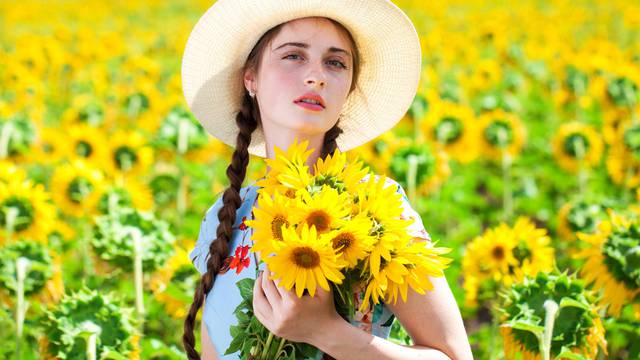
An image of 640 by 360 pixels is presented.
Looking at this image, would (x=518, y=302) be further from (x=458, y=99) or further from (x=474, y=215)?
(x=458, y=99)

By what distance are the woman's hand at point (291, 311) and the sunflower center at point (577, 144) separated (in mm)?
3223

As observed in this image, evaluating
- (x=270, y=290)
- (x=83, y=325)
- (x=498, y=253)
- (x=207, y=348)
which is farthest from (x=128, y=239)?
(x=270, y=290)

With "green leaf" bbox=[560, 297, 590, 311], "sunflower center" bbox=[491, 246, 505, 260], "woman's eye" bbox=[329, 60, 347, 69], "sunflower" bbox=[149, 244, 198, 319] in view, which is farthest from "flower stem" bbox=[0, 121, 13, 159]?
"green leaf" bbox=[560, 297, 590, 311]

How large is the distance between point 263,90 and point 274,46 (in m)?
0.11

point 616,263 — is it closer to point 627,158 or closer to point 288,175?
point 288,175

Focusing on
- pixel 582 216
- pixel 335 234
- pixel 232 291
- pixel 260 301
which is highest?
pixel 335 234

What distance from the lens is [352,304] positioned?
1446 millimetres

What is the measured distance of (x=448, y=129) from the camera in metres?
4.39

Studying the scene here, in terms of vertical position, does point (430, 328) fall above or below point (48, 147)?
above

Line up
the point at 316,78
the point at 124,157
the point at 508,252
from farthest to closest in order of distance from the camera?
the point at 124,157 < the point at 508,252 < the point at 316,78

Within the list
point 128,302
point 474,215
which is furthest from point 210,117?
point 474,215

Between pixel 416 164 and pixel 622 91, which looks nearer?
pixel 416 164

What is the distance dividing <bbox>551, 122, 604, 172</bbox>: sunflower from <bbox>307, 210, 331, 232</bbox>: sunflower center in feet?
11.1

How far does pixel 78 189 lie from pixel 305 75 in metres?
2.04
